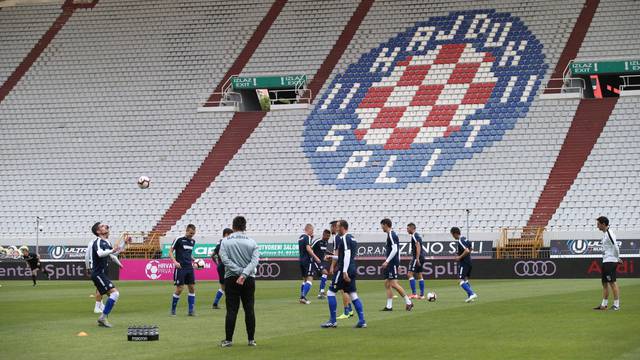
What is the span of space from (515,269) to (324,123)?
1508cm

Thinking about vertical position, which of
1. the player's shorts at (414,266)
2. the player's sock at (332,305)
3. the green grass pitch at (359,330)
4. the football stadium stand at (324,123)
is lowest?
the green grass pitch at (359,330)

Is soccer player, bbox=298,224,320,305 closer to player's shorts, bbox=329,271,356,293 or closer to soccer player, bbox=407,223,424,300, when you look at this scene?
soccer player, bbox=407,223,424,300

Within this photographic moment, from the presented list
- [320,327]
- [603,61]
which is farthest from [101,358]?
[603,61]

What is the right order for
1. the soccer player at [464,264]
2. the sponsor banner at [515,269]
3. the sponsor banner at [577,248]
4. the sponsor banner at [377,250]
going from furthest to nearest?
the sponsor banner at [377,250]
the sponsor banner at [577,248]
the sponsor banner at [515,269]
the soccer player at [464,264]

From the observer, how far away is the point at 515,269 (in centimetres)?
4144

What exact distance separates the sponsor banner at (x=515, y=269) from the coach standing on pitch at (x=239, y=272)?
77.3ft

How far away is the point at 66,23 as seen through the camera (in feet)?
201

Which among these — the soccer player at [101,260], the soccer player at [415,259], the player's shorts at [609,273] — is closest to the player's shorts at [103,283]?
the soccer player at [101,260]

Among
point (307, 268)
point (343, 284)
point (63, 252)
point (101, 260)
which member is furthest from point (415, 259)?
point (63, 252)

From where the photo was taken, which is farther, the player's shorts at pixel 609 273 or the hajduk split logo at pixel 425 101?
the hajduk split logo at pixel 425 101

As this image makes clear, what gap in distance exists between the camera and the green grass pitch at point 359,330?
15.4 m

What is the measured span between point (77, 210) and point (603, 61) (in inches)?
1087

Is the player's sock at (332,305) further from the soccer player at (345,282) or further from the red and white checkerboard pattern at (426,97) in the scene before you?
the red and white checkerboard pattern at (426,97)

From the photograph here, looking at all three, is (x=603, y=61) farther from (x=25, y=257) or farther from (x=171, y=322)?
(x=171, y=322)
